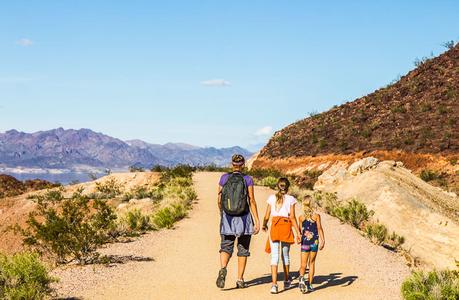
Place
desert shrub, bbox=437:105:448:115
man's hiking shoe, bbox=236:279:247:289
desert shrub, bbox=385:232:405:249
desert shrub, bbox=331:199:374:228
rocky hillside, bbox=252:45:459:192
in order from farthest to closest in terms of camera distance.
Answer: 1. desert shrub, bbox=437:105:448:115
2. rocky hillside, bbox=252:45:459:192
3. desert shrub, bbox=331:199:374:228
4. desert shrub, bbox=385:232:405:249
5. man's hiking shoe, bbox=236:279:247:289

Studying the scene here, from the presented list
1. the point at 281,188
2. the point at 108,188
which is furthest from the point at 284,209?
the point at 108,188

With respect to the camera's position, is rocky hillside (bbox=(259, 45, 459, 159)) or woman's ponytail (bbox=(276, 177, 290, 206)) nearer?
woman's ponytail (bbox=(276, 177, 290, 206))

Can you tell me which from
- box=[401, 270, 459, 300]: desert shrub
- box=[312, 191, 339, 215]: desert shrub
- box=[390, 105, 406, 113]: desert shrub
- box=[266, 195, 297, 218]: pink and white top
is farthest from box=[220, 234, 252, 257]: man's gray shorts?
box=[390, 105, 406, 113]: desert shrub

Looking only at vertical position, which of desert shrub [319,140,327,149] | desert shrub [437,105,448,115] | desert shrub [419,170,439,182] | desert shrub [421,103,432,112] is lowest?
desert shrub [419,170,439,182]

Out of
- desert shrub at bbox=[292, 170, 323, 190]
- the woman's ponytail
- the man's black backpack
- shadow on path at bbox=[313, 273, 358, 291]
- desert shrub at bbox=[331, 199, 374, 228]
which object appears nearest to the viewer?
the man's black backpack

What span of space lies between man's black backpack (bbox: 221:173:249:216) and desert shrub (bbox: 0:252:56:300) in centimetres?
295

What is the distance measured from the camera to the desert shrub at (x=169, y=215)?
16.1 metres

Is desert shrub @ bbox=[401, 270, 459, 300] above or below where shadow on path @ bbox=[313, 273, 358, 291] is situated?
above

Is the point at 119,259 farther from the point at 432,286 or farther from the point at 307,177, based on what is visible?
the point at 307,177

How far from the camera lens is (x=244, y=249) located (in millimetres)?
8469

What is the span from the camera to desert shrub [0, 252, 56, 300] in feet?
24.3

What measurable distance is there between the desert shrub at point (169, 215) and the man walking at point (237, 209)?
7.81m

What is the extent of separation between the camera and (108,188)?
35250 millimetres

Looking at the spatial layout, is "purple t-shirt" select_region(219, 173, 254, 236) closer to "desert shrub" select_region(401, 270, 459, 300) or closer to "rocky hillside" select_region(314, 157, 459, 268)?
"desert shrub" select_region(401, 270, 459, 300)
